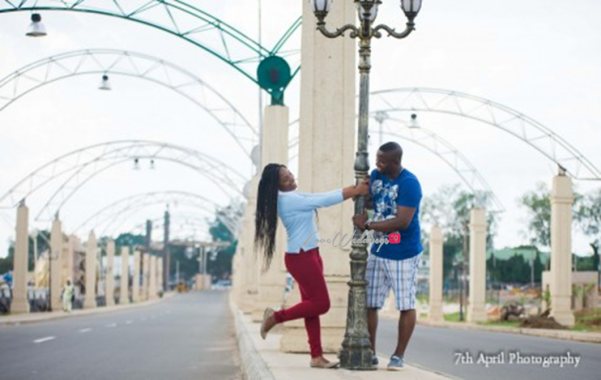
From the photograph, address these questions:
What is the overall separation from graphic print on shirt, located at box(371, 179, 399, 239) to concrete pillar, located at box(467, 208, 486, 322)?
94.7ft

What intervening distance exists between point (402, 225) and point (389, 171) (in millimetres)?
513

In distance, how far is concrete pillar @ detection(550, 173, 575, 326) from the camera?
29984 mm

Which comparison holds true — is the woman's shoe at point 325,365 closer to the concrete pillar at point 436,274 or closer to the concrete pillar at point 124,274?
the concrete pillar at point 436,274

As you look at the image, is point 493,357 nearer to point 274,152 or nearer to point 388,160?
point 388,160

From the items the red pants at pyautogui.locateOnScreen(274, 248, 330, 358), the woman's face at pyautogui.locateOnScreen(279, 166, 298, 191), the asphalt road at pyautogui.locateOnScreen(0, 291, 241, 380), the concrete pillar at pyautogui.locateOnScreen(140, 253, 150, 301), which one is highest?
the woman's face at pyautogui.locateOnScreen(279, 166, 298, 191)

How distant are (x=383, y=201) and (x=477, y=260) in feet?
96.0

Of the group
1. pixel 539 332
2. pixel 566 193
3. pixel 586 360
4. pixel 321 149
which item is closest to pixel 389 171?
pixel 321 149

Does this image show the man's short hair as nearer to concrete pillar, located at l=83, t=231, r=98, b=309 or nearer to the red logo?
the red logo

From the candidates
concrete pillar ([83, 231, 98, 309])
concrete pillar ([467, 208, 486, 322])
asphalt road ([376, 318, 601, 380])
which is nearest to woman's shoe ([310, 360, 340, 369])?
asphalt road ([376, 318, 601, 380])

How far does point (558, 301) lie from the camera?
1185 inches

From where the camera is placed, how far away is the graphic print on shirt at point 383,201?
30.4 ft

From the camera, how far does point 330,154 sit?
40.3 feet

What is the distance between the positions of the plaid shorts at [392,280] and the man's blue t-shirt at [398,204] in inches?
2.6

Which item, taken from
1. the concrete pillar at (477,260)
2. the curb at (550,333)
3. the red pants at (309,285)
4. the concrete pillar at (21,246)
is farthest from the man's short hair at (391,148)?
the concrete pillar at (21,246)
